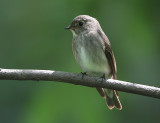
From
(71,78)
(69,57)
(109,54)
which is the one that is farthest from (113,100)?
(71,78)

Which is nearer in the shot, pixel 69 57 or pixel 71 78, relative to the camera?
pixel 71 78

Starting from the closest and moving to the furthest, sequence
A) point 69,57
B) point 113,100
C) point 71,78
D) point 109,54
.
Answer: point 71,78
point 109,54
point 113,100
point 69,57

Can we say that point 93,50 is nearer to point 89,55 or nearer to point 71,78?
point 89,55

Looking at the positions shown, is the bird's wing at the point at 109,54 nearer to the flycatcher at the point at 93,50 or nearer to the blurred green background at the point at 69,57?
the flycatcher at the point at 93,50

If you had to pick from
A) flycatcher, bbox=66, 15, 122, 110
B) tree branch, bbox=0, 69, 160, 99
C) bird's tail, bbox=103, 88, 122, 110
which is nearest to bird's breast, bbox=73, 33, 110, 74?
flycatcher, bbox=66, 15, 122, 110

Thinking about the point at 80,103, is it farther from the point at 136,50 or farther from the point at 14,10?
the point at 14,10
